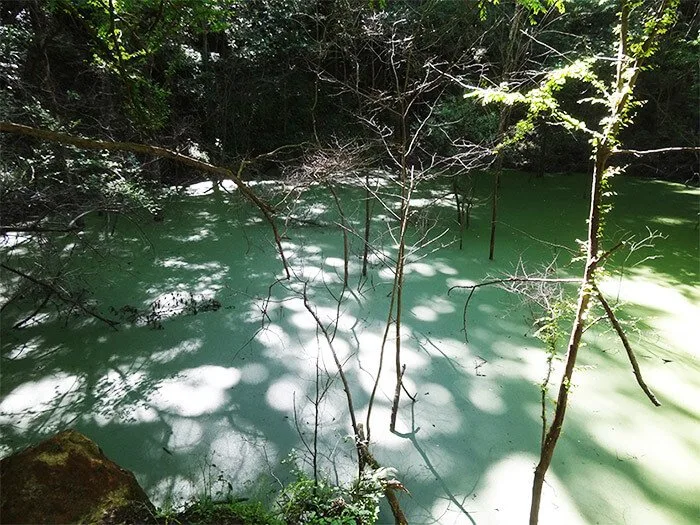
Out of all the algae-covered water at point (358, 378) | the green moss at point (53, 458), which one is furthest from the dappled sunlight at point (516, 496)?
the green moss at point (53, 458)

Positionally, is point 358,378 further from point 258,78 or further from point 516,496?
point 258,78

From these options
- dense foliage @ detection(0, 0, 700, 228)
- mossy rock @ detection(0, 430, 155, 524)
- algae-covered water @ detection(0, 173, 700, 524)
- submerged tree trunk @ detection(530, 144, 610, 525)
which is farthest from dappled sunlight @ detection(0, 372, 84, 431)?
submerged tree trunk @ detection(530, 144, 610, 525)

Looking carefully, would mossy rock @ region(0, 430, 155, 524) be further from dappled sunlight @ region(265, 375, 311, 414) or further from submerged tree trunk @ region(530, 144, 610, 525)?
submerged tree trunk @ region(530, 144, 610, 525)

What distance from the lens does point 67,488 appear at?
5.02 feet

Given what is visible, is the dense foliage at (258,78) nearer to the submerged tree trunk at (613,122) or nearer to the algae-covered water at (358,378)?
the algae-covered water at (358,378)

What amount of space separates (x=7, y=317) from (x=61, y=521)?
2.38 metres

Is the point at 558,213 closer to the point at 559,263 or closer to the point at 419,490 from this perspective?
the point at 559,263

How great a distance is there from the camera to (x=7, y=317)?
3.20 m

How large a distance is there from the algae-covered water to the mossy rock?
44 cm

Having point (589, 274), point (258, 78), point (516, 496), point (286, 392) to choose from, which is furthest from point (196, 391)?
point (258, 78)

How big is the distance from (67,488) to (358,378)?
167 centimetres

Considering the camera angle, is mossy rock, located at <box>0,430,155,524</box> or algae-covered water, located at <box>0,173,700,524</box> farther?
algae-covered water, located at <box>0,173,700,524</box>

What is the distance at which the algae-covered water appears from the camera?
6.97 feet

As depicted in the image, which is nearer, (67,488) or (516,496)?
(67,488)
